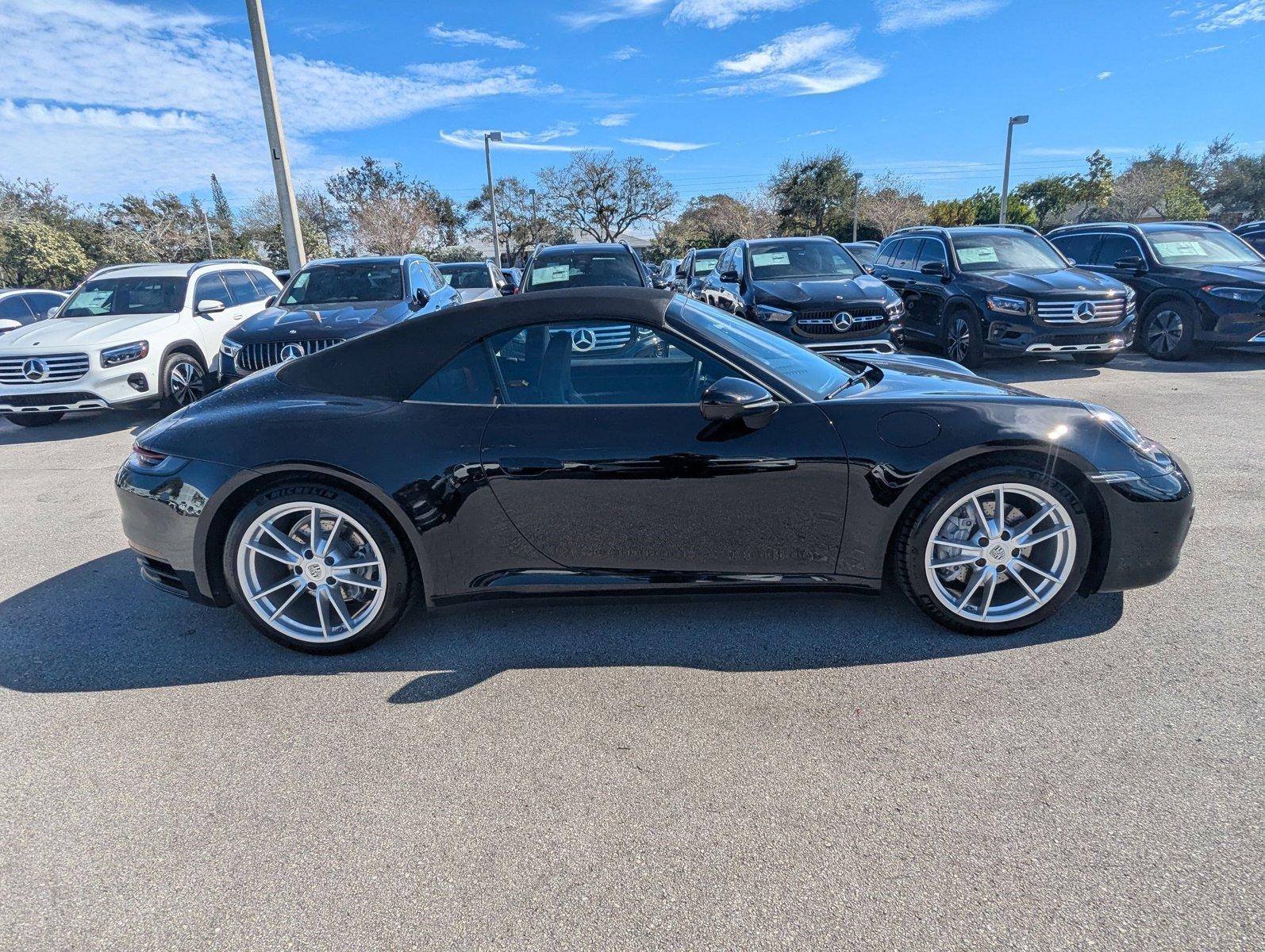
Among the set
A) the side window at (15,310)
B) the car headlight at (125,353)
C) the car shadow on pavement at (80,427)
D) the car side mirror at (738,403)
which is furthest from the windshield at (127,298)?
the car side mirror at (738,403)

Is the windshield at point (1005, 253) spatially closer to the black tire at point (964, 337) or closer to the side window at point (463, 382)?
the black tire at point (964, 337)

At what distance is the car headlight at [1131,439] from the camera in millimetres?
3057

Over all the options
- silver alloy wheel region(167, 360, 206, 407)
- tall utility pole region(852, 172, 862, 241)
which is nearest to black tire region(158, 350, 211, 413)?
silver alloy wheel region(167, 360, 206, 407)

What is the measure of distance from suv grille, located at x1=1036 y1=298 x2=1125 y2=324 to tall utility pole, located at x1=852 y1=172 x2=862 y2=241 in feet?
106

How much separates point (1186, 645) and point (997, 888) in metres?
1.69

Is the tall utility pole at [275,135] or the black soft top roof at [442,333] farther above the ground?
the tall utility pole at [275,135]

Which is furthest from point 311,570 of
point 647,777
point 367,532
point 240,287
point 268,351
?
point 240,287

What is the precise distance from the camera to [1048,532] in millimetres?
3027

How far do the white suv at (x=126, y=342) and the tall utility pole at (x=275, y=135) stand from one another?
2351 mm

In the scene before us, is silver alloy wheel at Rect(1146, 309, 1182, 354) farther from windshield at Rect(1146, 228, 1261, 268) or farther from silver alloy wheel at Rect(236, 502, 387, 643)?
silver alloy wheel at Rect(236, 502, 387, 643)

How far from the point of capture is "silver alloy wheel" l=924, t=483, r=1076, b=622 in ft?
9.91

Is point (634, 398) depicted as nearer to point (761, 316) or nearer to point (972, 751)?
point (972, 751)

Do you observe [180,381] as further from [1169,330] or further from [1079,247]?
[1079,247]

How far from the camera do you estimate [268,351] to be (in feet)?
23.9
